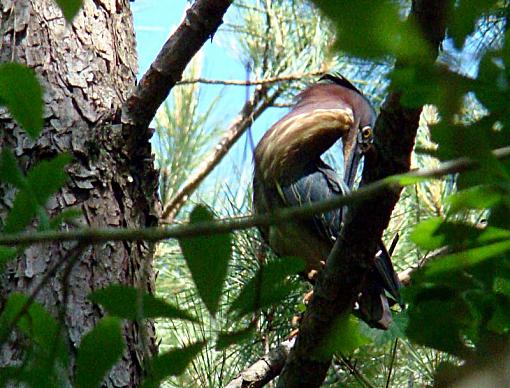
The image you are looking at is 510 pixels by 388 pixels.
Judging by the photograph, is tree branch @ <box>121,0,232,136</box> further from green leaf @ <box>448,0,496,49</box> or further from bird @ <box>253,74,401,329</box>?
green leaf @ <box>448,0,496,49</box>

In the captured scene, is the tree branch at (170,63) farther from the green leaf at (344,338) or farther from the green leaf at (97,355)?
the green leaf at (97,355)

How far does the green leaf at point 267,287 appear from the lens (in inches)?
22.7

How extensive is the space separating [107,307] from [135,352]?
2.82 feet

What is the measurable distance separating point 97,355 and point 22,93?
170 mm

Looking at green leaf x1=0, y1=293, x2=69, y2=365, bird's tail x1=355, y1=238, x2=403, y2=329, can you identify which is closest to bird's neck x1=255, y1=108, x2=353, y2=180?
bird's tail x1=355, y1=238, x2=403, y2=329

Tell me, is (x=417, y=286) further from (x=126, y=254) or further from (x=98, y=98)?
(x=98, y=98)

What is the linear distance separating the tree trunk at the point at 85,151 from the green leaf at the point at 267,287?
0.80m

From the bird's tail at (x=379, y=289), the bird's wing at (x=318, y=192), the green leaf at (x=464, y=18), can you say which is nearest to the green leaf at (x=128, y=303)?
the green leaf at (x=464, y=18)

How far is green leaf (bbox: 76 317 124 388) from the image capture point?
22.9 inches

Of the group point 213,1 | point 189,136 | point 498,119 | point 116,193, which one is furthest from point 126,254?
point 189,136

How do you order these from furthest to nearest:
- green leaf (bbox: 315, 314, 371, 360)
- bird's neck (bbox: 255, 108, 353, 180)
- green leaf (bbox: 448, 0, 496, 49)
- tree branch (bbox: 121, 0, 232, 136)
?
bird's neck (bbox: 255, 108, 353, 180) < tree branch (bbox: 121, 0, 232, 136) < green leaf (bbox: 315, 314, 371, 360) < green leaf (bbox: 448, 0, 496, 49)

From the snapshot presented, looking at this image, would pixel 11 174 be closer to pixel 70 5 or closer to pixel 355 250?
pixel 70 5

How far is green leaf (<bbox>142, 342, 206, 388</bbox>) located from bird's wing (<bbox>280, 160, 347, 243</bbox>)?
1737 mm

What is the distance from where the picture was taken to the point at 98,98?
1.60 meters
